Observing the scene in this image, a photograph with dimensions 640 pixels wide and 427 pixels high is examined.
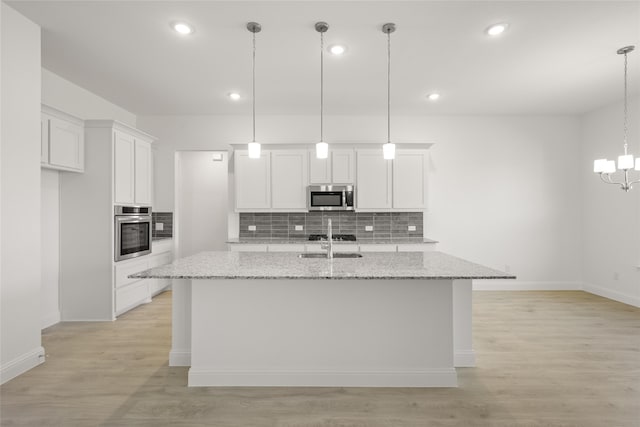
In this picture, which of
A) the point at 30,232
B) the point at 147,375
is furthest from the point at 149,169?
the point at 147,375

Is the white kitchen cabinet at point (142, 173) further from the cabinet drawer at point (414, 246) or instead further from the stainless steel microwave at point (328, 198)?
the cabinet drawer at point (414, 246)

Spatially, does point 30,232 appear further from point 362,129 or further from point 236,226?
point 362,129

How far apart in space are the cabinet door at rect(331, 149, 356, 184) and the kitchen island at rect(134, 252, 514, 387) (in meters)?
2.83

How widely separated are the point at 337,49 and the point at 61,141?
305 cm

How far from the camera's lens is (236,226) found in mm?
5523

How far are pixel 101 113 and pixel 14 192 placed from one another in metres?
2.55

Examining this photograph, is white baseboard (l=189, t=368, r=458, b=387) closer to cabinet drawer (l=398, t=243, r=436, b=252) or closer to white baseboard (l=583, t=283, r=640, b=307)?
cabinet drawer (l=398, t=243, r=436, b=252)

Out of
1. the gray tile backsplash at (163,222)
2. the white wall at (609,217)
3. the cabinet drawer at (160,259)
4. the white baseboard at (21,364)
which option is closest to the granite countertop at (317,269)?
the white baseboard at (21,364)

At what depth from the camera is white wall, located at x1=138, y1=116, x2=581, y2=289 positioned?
5.64 metres

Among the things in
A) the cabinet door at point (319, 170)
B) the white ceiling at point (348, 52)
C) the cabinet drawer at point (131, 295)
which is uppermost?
the white ceiling at point (348, 52)

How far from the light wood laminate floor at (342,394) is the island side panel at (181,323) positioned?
114 millimetres

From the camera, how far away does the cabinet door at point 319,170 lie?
5184 mm

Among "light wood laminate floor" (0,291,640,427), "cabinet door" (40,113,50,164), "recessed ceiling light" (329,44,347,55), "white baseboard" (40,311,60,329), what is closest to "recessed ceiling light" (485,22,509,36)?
"recessed ceiling light" (329,44,347,55)

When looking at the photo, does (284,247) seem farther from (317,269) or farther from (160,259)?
(317,269)
